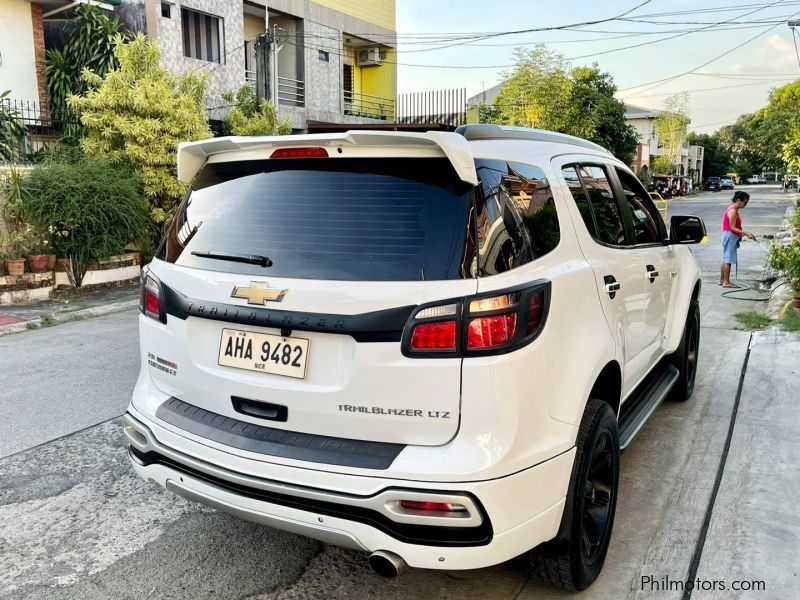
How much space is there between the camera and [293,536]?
128 inches

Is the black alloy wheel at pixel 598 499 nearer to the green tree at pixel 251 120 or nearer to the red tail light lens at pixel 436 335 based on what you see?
the red tail light lens at pixel 436 335

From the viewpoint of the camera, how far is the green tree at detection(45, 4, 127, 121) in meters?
14.1

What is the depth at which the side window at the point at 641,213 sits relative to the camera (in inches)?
156

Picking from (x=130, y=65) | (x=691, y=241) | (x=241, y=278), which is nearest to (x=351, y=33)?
(x=130, y=65)

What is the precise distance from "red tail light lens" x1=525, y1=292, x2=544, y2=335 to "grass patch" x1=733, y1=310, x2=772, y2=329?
641 centimetres

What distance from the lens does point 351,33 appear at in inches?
918

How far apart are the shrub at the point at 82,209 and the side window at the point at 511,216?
343 inches

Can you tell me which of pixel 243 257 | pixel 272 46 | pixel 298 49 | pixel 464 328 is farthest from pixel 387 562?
pixel 298 49

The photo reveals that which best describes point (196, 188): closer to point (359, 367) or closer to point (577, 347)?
point (359, 367)

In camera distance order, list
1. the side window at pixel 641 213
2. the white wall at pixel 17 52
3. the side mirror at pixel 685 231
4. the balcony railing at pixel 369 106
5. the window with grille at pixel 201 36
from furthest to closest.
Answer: the balcony railing at pixel 369 106 → the window with grille at pixel 201 36 → the white wall at pixel 17 52 → the side mirror at pixel 685 231 → the side window at pixel 641 213

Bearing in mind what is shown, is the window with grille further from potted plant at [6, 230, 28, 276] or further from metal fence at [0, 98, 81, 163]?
potted plant at [6, 230, 28, 276]

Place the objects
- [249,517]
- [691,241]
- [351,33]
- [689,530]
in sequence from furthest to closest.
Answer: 1. [351,33]
2. [691,241]
3. [689,530]
4. [249,517]

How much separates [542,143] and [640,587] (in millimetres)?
2003

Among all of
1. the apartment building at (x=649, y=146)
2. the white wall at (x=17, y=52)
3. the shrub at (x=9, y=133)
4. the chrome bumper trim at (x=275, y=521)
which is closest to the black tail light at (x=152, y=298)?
the chrome bumper trim at (x=275, y=521)
